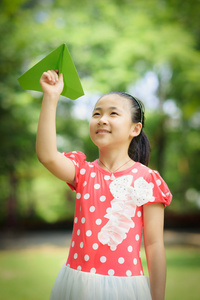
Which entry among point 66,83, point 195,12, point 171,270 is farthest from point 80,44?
point 66,83

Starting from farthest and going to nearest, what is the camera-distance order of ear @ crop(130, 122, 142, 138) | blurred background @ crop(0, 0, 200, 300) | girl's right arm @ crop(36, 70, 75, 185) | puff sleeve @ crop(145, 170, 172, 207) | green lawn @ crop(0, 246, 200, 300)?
blurred background @ crop(0, 0, 200, 300) < green lawn @ crop(0, 246, 200, 300) < ear @ crop(130, 122, 142, 138) < puff sleeve @ crop(145, 170, 172, 207) < girl's right arm @ crop(36, 70, 75, 185)

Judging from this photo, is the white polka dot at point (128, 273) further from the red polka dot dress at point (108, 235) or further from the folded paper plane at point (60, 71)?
the folded paper plane at point (60, 71)

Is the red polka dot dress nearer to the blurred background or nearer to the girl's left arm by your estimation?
the girl's left arm

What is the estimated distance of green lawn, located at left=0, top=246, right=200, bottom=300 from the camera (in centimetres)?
427

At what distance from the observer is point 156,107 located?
33.5 ft

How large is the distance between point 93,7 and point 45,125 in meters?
9.02

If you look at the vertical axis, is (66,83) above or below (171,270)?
above

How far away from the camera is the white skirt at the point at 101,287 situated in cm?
110

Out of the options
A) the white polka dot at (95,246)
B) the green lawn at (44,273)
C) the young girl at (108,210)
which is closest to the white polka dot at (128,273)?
the young girl at (108,210)

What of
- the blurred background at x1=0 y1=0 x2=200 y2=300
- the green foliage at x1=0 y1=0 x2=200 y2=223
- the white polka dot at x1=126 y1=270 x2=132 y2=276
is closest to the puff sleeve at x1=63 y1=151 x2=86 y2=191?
the white polka dot at x1=126 y1=270 x2=132 y2=276

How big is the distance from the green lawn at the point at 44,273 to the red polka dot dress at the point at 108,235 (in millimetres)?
3277

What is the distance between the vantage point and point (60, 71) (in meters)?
1.17

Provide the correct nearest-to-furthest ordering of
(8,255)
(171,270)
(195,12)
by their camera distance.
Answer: (171,270)
(8,255)
(195,12)

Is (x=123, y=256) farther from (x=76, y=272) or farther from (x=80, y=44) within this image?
(x=80, y=44)
